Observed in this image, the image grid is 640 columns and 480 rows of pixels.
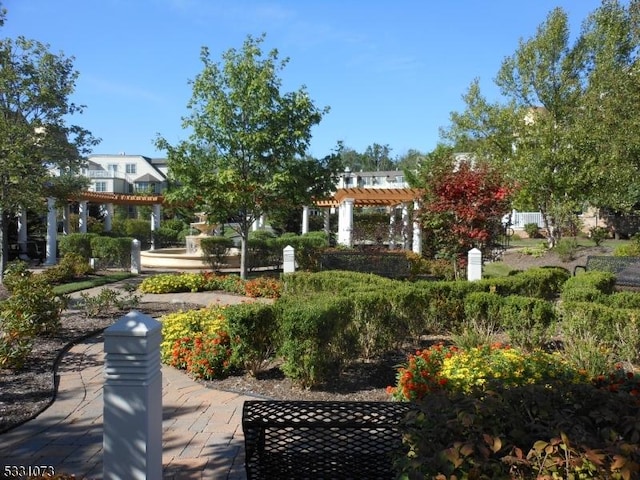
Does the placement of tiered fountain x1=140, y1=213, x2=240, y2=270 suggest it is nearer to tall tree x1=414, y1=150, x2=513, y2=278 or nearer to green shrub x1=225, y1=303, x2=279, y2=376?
tall tree x1=414, y1=150, x2=513, y2=278

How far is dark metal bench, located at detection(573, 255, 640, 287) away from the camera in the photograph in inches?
452

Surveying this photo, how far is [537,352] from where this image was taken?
5000 mm

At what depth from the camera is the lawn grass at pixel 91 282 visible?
13125mm

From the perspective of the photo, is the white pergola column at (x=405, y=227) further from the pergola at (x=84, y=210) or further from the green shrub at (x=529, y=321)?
the green shrub at (x=529, y=321)

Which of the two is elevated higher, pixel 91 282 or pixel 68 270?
pixel 68 270

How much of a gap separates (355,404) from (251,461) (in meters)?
0.69

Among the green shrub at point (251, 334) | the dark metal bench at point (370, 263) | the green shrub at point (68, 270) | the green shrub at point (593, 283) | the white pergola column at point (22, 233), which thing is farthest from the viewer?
the white pergola column at point (22, 233)

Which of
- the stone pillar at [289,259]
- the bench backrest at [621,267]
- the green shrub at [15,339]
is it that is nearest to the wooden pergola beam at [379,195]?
the stone pillar at [289,259]

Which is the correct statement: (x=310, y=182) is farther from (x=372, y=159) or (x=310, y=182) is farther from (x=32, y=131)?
(x=372, y=159)

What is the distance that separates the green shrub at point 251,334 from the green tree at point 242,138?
8.09 meters

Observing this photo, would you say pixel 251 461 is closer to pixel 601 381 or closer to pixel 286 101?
pixel 601 381

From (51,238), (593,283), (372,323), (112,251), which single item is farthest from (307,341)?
(51,238)

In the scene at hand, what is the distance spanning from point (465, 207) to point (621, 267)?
389cm

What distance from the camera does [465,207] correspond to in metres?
13.7
